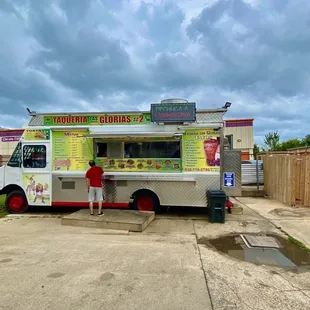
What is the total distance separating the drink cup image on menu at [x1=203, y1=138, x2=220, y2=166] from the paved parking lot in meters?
2.27

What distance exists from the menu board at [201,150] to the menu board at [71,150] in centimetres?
297

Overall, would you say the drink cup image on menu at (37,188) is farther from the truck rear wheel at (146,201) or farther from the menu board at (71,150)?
the truck rear wheel at (146,201)

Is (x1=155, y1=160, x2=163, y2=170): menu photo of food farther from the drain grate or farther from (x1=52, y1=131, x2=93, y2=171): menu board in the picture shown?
the drain grate

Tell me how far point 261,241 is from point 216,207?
5.89 feet

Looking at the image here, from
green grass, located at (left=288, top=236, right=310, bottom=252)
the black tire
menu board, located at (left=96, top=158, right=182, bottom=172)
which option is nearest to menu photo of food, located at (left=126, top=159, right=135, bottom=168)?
menu board, located at (left=96, top=158, right=182, bottom=172)

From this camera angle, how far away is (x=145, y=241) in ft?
19.7

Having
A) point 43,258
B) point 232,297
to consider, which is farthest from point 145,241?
point 232,297

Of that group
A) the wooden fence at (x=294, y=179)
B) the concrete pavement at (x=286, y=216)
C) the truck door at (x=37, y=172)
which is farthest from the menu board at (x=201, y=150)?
the truck door at (x=37, y=172)

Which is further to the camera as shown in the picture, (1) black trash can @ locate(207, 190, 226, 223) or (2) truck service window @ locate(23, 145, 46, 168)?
(2) truck service window @ locate(23, 145, 46, 168)

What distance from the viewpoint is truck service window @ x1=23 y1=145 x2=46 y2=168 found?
884 centimetres

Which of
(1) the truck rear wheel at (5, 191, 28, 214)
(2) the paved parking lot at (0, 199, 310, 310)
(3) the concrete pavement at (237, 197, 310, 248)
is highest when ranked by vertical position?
(1) the truck rear wheel at (5, 191, 28, 214)

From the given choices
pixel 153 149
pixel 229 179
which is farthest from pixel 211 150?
pixel 153 149

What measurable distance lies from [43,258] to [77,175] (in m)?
3.91

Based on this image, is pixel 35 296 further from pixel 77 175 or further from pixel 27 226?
pixel 77 175
